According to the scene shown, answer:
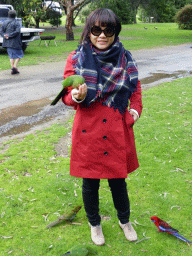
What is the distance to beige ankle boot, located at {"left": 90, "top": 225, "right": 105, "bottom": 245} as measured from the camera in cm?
272

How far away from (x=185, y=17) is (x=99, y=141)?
120 ft

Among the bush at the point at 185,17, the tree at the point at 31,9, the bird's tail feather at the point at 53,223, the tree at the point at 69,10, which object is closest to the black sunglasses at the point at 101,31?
the bird's tail feather at the point at 53,223

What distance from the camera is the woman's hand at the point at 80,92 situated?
2036 mm

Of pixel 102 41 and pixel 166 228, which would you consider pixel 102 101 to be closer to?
pixel 102 41

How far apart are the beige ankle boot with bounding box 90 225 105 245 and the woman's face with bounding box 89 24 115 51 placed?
1.57 meters

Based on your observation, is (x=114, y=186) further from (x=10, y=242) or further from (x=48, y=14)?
(x=48, y=14)

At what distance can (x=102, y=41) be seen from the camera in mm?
2260

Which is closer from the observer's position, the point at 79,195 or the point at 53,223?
the point at 53,223

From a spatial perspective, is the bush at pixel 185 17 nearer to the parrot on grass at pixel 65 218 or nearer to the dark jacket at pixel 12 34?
the dark jacket at pixel 12 34

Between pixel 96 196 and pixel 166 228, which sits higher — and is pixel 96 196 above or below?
above

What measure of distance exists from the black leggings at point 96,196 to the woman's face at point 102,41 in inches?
41.8

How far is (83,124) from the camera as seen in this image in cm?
233

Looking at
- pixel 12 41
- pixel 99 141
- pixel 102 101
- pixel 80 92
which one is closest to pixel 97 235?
pixel 99 141

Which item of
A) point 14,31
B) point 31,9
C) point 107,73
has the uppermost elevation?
point 31,9
